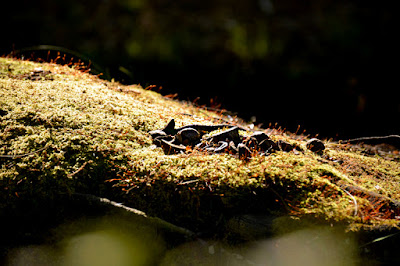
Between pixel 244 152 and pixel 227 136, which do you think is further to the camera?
pixel 227 136

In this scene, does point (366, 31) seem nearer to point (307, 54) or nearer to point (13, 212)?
point (307, 54)

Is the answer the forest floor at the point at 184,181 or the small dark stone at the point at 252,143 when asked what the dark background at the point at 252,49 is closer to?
the small dark stone at the point at 252,143

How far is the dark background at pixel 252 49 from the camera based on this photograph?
4.43 meters

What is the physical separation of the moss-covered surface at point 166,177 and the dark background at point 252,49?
242cm

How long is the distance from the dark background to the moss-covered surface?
242cm

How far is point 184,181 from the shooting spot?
1.58 m

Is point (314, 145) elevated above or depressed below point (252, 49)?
below

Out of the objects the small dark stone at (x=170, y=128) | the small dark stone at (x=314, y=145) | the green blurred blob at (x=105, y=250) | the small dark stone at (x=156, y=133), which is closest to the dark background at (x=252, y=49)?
the small dark stone at (x=314, y=145)

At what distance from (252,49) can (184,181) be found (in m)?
3.66

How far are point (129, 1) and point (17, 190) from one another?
445cm

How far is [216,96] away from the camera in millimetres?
4445

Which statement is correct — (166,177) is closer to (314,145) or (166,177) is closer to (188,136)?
(188,136)

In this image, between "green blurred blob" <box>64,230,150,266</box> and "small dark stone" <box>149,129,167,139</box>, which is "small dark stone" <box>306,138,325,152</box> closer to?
"small dark stone" <box>149,129,167,139</box>

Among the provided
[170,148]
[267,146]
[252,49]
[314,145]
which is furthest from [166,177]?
[252,49]
